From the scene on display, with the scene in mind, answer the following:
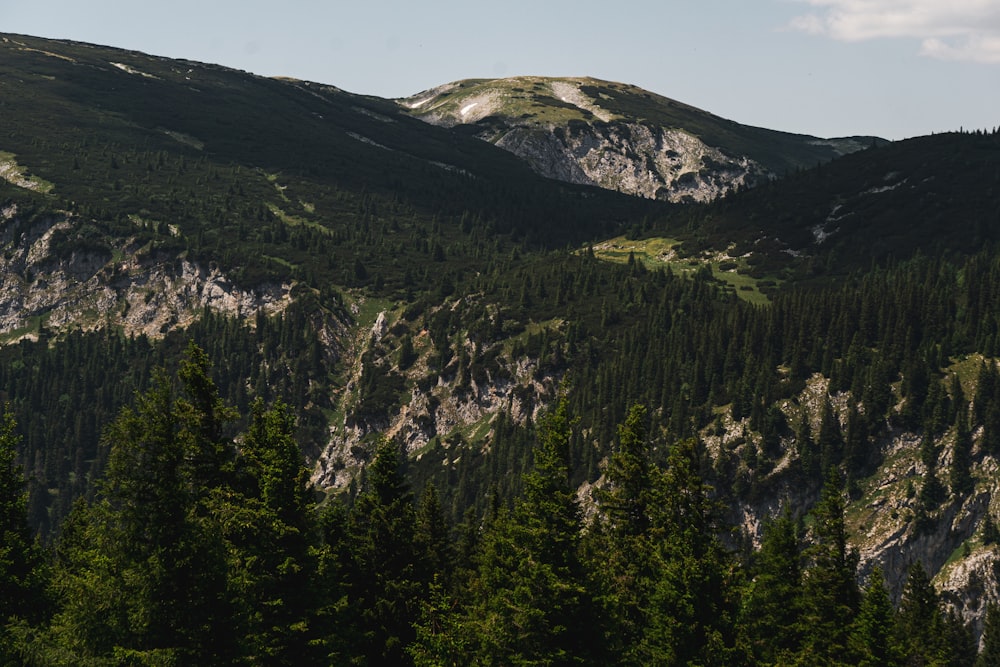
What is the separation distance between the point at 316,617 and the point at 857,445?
460 ft

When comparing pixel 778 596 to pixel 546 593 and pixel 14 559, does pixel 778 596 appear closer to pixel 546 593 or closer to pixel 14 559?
pixel 546 593

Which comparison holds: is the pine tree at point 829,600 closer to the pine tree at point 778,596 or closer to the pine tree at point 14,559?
the pine tree at point 778,596

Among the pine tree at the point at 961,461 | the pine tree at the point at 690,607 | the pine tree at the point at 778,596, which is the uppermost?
the pine tree at the point at 690,607

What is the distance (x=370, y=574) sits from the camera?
46.1m

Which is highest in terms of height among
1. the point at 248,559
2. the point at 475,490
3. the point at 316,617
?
the point at 248,559

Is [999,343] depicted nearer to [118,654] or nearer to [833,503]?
[833,503]

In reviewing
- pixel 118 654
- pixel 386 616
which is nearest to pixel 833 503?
pixel 386 616

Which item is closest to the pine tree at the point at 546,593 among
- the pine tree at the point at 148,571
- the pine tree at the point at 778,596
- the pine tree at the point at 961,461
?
the pine tree at the point at 148,571

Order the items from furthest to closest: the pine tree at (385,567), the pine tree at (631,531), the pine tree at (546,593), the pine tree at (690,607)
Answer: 1. the pine tree at (385,567)
2. the pine tree at (631,531)
3. the pine tree at (690,607)
4. the pine tree at (546,593)

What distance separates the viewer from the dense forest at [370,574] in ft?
105

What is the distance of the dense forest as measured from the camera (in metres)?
31.9

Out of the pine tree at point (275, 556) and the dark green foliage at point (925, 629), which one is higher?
the pine tree at point (275, 556)

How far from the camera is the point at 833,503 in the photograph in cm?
5441

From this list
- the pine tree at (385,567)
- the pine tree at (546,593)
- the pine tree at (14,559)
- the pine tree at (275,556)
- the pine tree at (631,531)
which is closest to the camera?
the pine tree at (546,593)
